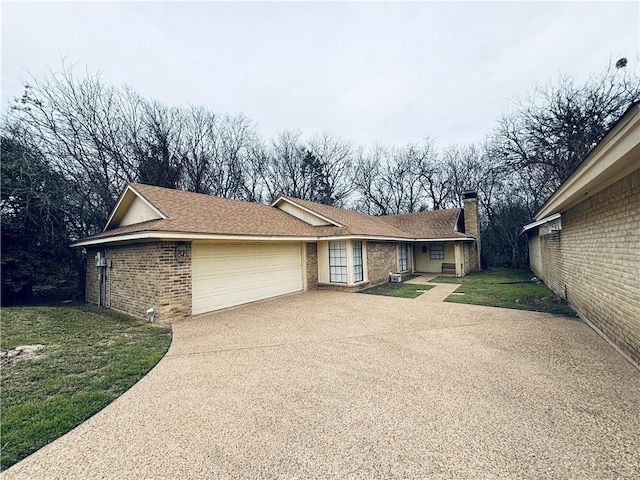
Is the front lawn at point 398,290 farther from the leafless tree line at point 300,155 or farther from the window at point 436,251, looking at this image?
the leafless tree line at point 300,155

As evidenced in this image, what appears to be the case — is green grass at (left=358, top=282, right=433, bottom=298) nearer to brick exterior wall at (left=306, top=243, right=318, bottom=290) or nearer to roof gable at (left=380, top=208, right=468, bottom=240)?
brick exterior wall at (left=306, top=243, right=318, bottom=290)

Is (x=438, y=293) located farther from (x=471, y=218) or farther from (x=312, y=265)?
(x=471, y=218)

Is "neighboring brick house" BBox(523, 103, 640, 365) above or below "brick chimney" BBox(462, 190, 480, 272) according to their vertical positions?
below

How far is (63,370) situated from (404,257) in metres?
15.5

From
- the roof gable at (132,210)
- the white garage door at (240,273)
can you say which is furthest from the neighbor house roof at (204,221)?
the white garage door at (240,273)

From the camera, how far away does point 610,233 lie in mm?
4820

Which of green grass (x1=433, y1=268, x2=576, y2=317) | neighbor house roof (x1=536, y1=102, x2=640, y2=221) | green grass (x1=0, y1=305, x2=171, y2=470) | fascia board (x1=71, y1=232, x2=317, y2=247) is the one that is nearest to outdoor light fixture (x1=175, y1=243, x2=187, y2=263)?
fascia board (x1=71, y1=232, x2=317, y2=247)

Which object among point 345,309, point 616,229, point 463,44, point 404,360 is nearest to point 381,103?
point 463,44

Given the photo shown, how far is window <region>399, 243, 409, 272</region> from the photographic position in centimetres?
1656

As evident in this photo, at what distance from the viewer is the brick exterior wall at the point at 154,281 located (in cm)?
722

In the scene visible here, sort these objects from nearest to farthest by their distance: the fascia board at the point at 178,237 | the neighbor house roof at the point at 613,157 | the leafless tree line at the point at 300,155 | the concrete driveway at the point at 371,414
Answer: the concrete driveway at the point at 371,414 < the neighbor house roof at the point at 613,157 < the fascia board at the point at 178,237 < the leafless tree line at the point at 300,155

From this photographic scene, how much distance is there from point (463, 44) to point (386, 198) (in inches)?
784

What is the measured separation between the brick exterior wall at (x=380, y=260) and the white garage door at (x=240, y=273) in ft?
11.2

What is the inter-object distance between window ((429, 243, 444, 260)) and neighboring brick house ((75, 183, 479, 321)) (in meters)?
2.06
